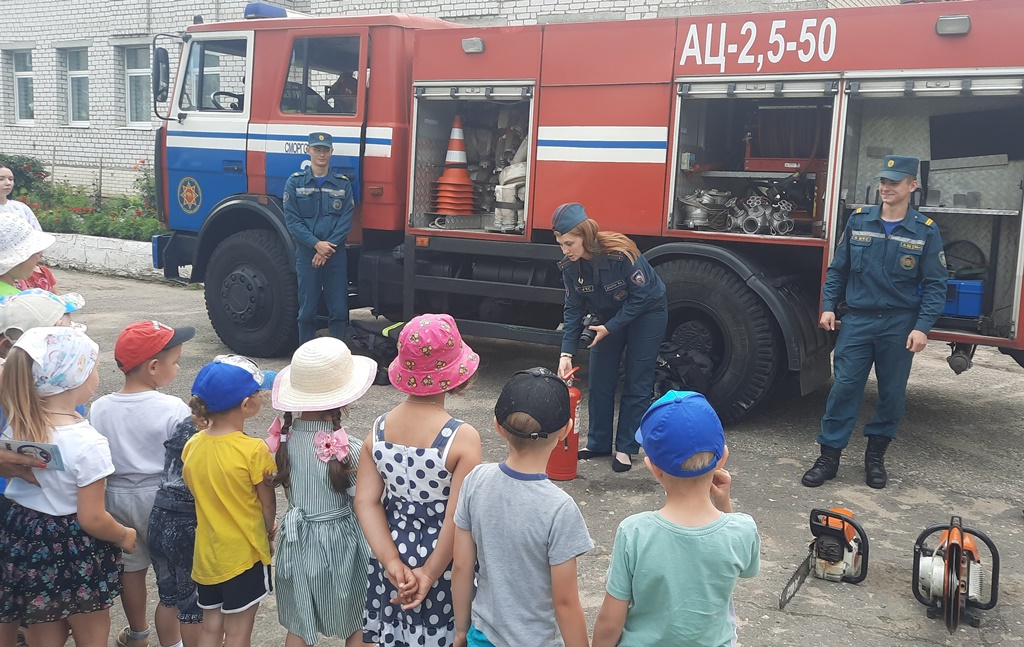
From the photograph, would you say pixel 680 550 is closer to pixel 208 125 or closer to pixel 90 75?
pixel 208 125

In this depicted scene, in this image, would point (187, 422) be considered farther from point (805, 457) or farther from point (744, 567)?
point (805, 457)

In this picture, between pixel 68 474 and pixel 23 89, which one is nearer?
pixel 68 474

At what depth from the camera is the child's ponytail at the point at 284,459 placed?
2.68m

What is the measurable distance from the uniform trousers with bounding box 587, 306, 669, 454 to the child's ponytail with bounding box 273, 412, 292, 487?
9.32 ft

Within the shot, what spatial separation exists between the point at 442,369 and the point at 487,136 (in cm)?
504

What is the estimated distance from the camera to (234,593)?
275cm

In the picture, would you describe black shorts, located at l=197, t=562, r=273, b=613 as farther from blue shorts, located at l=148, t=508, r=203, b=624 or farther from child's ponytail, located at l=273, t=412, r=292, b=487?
child's ponytail, located at l=273, t=412, r=292, b=487

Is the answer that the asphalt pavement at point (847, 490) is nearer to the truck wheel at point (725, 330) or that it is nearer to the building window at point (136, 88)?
the truck wheel at point (725, 330)

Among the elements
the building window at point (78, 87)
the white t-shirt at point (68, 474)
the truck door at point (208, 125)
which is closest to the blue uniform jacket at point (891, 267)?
the white t-shirt at point (68, 474)

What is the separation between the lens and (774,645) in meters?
3.32

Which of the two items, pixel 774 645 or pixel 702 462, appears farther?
pixel 774 645

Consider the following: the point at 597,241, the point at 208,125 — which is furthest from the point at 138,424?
the point at 208,125

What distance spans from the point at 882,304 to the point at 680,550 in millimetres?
3370

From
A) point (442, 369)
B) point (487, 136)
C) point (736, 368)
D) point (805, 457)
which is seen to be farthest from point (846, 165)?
point (442, 369)
